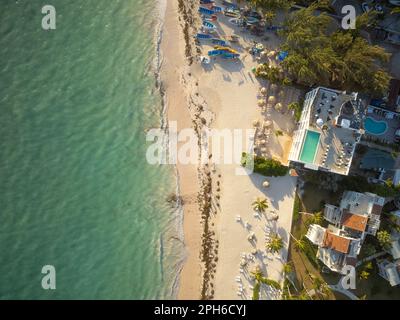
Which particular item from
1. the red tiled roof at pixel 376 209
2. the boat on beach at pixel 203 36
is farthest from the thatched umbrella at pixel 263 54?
the red tiled roof at pixel 376 209

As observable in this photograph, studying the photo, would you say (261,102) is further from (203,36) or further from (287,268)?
(287,268)

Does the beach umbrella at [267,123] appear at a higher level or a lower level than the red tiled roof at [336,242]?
higher

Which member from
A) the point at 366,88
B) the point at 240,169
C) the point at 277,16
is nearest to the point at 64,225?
the point at 240,169

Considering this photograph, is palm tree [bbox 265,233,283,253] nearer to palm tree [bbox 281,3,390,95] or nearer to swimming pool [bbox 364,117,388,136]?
swimming pool [bbox 364,117,388,136]

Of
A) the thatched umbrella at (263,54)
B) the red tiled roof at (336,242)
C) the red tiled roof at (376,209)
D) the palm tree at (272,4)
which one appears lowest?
the red tiled roof at (336,242)

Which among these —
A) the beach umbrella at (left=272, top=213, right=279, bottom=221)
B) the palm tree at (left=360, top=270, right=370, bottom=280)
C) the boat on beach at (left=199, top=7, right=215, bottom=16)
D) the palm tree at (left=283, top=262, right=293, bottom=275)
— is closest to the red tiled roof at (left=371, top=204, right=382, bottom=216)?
the palm tree at (left=360, top=270, right=370, bottom=280)

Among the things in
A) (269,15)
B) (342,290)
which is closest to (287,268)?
(342,290)

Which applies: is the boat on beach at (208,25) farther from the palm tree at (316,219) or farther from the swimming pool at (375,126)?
the palm tree at (316,219)
